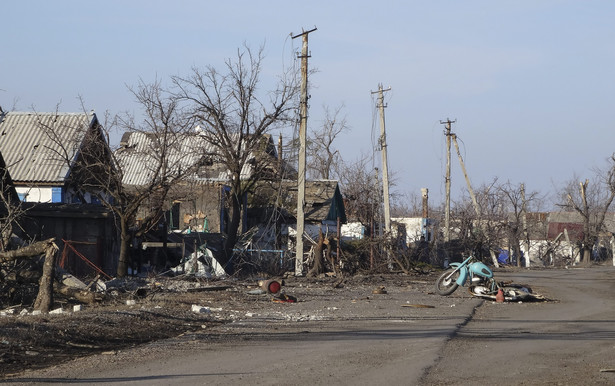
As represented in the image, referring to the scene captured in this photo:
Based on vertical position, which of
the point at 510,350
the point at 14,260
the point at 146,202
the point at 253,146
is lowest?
the point at 510,350

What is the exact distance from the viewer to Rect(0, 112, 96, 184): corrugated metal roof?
101 ft

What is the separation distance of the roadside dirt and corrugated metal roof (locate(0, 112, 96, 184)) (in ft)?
30.2

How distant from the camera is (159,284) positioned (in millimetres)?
21750

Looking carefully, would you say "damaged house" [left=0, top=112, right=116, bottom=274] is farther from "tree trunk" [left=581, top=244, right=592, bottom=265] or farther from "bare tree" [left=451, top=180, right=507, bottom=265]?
"tree trunk" [left=581, top=244, right=592, bottom=265]

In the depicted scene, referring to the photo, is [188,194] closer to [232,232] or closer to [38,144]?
[232,232]

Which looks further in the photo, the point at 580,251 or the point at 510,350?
the point at 580,251

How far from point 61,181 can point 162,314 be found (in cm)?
1785

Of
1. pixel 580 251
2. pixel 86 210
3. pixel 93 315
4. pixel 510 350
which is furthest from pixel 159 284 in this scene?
pixel 580 251

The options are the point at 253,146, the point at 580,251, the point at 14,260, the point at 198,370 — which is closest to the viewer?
the point at 198,370

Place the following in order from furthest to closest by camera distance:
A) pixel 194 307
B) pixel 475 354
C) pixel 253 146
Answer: pixel 253 146 < pixel 194 307 < pixel 475 354

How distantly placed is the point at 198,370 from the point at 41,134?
25.7 m

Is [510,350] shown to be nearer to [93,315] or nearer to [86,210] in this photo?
[93,315]

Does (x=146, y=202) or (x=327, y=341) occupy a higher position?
(x=146, y=202)

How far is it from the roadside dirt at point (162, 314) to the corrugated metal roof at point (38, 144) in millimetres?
9193
